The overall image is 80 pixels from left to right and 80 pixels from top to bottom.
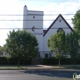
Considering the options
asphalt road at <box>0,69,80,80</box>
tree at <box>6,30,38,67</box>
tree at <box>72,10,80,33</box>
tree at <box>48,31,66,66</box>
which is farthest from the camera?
tree at <box>72,10,80,33</box>

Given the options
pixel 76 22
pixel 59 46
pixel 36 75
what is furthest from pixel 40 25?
pixel 36 75

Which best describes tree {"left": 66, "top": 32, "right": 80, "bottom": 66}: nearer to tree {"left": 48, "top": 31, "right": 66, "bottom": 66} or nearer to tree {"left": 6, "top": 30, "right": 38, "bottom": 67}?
tree {"left": 48, "top": 31, "right": 66, "bottom": 66}

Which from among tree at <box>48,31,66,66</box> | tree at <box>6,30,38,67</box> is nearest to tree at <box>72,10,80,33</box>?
tree at <box>48,31,66,66</box>

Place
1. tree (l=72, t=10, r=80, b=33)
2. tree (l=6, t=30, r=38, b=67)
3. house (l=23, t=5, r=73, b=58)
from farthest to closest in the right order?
house (l=23, t=5, r=73, b=58), tree (l=72, t=10, r=80, b=33), tree (l=6, t=30, r=38, b=67)

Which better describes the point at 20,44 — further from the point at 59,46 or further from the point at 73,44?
the point at 73,44

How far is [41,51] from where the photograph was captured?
60062 mm

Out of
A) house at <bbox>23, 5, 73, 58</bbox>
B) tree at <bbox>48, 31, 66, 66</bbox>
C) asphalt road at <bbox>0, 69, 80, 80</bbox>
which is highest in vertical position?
house at <bbox>23, 5, 73, 58</bbox>

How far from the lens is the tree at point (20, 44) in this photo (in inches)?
1581

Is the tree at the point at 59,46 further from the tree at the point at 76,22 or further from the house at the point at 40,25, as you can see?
the house at the point at 40,25

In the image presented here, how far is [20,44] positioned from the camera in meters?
40.4

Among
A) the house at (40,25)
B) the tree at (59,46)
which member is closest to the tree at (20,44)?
the tree at (59,46)

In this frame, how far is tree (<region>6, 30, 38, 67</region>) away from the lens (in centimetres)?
4016

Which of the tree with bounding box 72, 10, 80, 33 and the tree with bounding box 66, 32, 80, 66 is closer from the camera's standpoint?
the tree with bounding box 66, 32, 80, 66

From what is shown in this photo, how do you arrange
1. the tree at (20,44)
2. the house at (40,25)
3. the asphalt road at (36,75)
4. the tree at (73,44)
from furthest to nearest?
1. the house at (40,25)
2. the tree at (73,44)
3. the tree at (20,44)
4. the asphalt road at (36,75)
